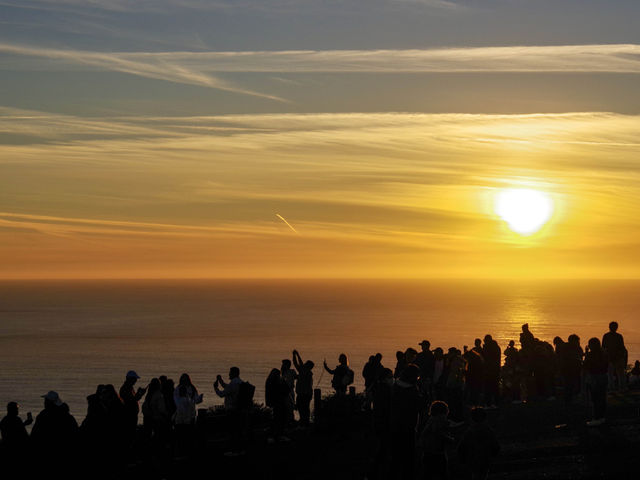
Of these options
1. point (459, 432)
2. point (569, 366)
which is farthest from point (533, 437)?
point (569, 366)

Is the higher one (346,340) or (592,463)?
(346,340)

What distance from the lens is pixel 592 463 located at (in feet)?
46.4

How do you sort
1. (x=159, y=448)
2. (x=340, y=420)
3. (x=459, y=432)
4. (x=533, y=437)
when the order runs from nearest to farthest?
(x=159, y=448), (x=533, y=437), (x=459, y=432), (x=340, y=420)

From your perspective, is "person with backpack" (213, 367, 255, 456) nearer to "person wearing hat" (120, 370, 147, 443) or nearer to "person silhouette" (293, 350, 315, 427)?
"person wearing hat" (120, 370, 147, 443)

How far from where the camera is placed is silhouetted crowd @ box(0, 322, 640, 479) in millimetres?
12195

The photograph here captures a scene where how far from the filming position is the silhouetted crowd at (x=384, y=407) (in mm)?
12195

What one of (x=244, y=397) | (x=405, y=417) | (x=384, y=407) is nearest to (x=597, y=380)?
(x=384, y=407)

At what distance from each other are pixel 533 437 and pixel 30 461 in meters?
9.65

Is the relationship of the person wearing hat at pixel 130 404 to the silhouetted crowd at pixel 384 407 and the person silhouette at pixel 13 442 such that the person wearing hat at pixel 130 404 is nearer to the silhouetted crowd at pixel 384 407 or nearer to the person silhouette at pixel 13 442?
the silhouetted crowd at pixel 384 407

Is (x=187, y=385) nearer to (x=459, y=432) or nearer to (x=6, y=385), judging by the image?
(x=459, y=432)

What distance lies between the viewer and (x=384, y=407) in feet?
41.9

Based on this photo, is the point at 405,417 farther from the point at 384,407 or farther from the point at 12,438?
the point at 12,438

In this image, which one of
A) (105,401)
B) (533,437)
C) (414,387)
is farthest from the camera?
(533,437)

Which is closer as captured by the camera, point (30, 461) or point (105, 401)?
point (30, 461)
